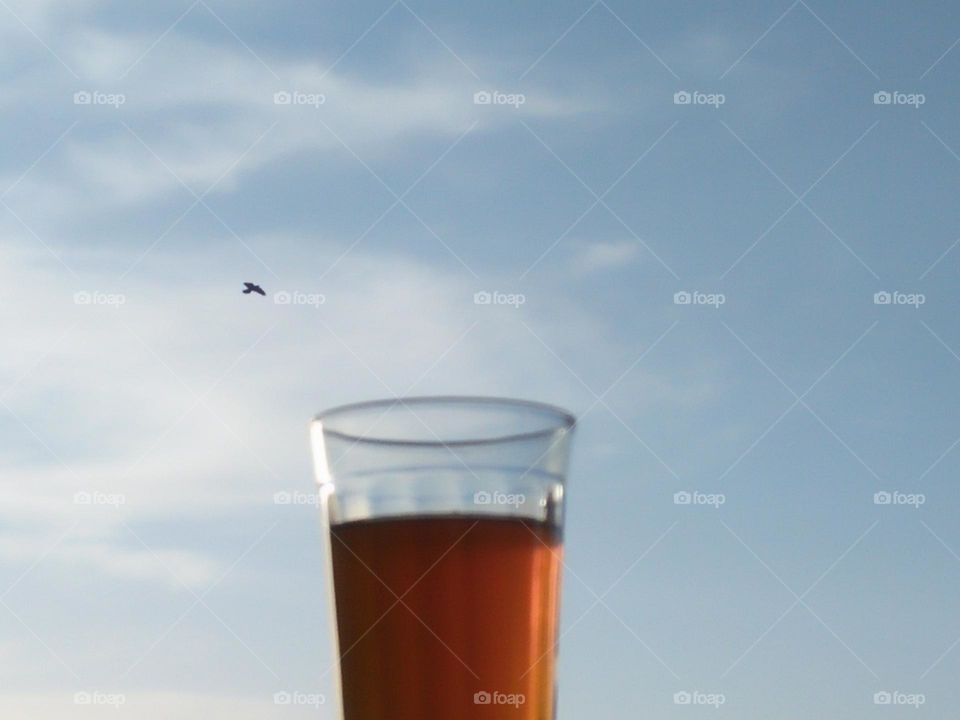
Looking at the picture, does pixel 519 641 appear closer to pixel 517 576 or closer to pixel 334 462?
pixel 517 576

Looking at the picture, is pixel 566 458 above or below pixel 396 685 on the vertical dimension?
above

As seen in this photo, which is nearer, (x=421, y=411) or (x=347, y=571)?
(x=421, y=411)

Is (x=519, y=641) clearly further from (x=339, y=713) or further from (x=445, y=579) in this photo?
(x=339, y=713)

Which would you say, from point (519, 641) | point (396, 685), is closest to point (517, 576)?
point (519, 641)

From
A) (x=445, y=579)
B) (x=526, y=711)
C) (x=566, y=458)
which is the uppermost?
(x=566, y=458)
